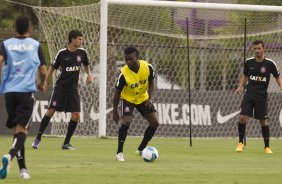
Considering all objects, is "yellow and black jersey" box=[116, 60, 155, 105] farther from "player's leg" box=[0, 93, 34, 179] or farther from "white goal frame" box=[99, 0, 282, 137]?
"white goal frame" box=[99, 0, 282, 137]

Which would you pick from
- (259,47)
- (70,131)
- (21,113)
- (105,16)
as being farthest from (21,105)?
Result: (105,16)

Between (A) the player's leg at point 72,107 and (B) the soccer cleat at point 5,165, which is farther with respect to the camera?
(A) the player's leg at point 72,107

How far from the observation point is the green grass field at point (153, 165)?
11.7 m

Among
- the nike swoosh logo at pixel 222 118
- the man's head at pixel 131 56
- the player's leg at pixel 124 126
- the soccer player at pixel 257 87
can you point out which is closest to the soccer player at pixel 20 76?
the man's head at pixel 131 56

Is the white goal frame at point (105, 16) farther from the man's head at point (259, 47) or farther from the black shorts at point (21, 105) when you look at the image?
the black shorts at point (21, 105)

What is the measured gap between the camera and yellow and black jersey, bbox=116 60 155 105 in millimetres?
14812

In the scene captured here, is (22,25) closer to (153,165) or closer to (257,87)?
(153,165)

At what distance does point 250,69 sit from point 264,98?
65 cm

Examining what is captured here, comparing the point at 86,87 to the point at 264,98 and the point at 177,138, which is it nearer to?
the point at 177,138

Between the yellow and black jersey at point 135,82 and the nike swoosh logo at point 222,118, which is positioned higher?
the yellow and black jersey at point 135,82

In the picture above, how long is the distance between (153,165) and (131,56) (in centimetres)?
181

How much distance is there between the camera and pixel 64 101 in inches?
720

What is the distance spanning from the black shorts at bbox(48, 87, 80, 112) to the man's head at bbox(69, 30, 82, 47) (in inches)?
39.7

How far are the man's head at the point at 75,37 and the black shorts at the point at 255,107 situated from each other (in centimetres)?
357
